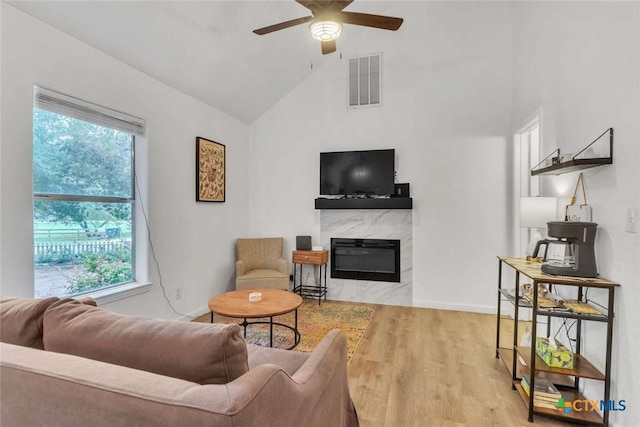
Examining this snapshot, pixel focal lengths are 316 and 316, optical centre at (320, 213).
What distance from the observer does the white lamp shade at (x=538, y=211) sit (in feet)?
8.06

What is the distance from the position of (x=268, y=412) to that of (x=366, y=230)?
3719mm

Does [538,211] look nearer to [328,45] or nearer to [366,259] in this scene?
[328,45]

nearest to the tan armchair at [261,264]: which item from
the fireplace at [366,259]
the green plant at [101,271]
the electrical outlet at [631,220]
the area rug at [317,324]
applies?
the area rug at [317,324]

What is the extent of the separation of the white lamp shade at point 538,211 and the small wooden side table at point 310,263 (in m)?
2.44

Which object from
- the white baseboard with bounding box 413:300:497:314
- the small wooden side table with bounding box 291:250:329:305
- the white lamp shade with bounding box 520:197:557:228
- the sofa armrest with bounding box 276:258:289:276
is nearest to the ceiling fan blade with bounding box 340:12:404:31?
the white lamp shade with bounding box 520:197:557:228

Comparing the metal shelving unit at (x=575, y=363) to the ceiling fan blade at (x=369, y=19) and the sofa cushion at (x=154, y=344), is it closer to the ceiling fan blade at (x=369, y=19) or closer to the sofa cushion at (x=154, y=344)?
the sofa cushion at (x=154, y=344)

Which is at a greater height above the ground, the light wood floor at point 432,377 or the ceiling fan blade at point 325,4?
the ceiling fan blade at point 325,4

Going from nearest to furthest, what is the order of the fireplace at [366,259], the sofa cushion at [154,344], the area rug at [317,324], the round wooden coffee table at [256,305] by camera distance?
the sofa cushion at [154,344] < the round wooden coffee table at [256,305] < the area rug at [317,324] < the fireplace at [366,259]

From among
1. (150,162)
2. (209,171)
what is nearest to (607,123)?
(150,162)

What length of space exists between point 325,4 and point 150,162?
216 centimetres

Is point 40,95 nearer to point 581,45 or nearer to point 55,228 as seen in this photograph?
point 55,228

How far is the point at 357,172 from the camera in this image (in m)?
4.32

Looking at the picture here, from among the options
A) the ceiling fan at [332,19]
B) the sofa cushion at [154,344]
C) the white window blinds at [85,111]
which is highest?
the ceiling fan at [332,19]

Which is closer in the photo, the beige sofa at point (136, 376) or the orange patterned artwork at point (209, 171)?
the beige sofa at point (136, 376)
